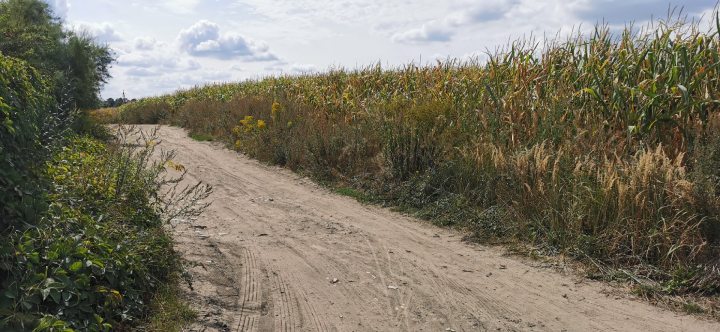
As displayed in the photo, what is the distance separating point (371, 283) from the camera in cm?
567

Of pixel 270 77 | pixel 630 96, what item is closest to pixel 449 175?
pixel 630 96

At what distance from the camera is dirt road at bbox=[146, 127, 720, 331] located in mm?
4844

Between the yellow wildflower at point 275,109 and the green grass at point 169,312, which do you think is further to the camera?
the yellow wildflower at point 275,109

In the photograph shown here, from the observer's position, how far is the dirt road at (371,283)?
15.9ft

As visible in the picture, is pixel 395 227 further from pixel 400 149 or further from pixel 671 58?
pixel 671 58

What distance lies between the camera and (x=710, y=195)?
Answer: 587 centimetres

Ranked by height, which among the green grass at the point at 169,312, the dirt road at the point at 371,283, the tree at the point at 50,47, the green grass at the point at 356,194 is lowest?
the dirt road at the point at 371,283

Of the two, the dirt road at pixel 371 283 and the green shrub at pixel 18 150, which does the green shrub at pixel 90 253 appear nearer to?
the green shrub at pixel 18 150

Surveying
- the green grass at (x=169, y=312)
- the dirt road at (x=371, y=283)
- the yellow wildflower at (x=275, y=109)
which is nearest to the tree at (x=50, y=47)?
the yellow wildflower at (x=275, y=109)

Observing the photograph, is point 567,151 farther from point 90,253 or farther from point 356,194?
point 90,253

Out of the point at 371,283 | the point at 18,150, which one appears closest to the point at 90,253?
the point at 18,150

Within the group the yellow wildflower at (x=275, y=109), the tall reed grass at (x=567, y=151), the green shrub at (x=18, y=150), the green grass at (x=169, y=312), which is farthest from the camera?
the yellow wildflower at (x=275, y=109)

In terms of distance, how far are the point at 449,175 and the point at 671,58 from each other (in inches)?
139

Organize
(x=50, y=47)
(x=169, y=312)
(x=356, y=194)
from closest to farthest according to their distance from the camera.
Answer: (x=169, y=312) < (x=356, y=194) < (x=50, y=47)
